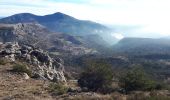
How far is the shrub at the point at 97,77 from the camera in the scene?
47781mm

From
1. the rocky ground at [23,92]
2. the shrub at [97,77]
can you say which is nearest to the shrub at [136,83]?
the shrub at [97,77]

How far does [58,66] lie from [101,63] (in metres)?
45.3

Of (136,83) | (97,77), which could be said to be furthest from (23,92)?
(136,83)

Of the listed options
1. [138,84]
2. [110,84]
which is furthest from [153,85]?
[110,84]

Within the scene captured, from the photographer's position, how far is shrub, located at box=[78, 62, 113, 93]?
47781 millimetres

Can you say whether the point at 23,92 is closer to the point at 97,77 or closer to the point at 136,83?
the point at 97,77

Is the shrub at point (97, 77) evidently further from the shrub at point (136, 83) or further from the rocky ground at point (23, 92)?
the rocky ground at point (23, 92)

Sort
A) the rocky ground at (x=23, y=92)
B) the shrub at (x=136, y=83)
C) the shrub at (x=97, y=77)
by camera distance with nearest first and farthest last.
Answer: the rocky ground at (x=23, y=92) < the shrub at (x=136, y=83) < the shrub at (x=97, y=77)

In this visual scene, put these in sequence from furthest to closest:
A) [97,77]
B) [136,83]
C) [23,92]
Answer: [97,77] < [136,83] < [23,92]

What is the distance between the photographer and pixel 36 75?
208 ft

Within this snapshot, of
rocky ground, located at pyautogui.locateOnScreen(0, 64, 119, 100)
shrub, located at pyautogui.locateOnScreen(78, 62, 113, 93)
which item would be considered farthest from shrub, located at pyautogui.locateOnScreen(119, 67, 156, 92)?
rocky ground, located at pyautogui.locateOnScreen(0, 64, 119, 100)

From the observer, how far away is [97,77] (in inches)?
1885

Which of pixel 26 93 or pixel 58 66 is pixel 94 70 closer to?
pixel 26 93

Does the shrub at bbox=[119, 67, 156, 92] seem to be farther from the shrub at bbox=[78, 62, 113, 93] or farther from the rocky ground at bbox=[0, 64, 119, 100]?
the rocky ground at bbox=[0, 64, 119, 100]
